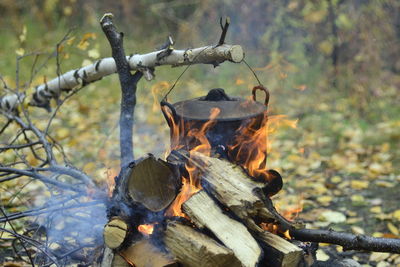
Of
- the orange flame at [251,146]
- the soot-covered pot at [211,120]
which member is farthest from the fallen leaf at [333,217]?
the soot-covered pot at [211,120]

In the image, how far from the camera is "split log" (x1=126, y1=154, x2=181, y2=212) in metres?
2.47

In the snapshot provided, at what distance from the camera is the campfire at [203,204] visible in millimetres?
2273

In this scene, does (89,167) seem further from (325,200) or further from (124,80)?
(325,200)

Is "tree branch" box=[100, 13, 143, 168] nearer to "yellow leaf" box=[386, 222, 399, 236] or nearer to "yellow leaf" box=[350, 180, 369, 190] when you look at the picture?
"yellow leaf" box=[386, 222, 399, 236]

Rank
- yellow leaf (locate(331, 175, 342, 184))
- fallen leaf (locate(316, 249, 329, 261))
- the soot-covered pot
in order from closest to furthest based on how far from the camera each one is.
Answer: the soot-covered pot, fallen leaf (locate(316, 249, 329, 261)), yellow leaf (locate(331, 175, 342, 184))

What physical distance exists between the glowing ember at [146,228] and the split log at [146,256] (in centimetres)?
6

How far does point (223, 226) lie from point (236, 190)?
0.70 feet

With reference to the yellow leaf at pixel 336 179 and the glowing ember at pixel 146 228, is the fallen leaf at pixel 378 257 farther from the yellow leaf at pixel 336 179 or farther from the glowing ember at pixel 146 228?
the glowing ember at pixel 146 228

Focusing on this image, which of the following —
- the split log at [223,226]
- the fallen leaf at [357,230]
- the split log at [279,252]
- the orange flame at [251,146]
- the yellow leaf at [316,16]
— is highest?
the yellow leaf at [316,16]

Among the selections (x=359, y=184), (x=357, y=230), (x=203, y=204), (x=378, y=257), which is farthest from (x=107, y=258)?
(x=359, y=184)

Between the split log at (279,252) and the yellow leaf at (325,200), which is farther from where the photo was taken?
the yellow leaf at (325,200)

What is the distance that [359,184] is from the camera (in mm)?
4574

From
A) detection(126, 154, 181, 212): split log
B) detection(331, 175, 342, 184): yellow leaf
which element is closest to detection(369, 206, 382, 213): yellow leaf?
detection(331, 175, 342, 184): yellow leaf

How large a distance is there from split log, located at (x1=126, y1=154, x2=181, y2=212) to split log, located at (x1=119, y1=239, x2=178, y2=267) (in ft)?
0.65
